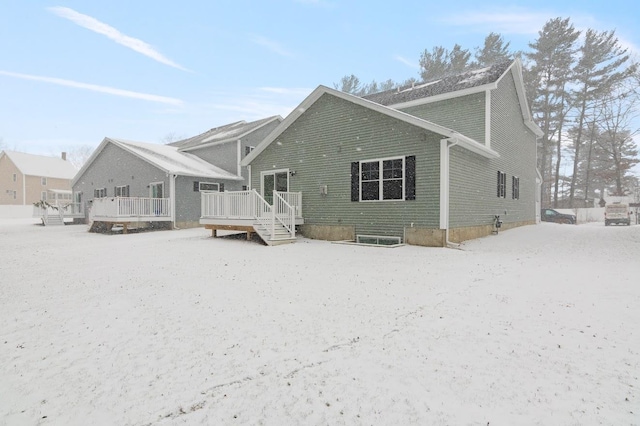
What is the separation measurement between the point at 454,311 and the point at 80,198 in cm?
2766

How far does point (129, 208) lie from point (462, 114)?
1528 centimetres

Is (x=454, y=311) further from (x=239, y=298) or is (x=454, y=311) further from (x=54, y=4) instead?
(x=54, y=4)

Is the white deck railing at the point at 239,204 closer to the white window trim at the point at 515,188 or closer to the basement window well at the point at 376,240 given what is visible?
the basement window well at the point at 376,240

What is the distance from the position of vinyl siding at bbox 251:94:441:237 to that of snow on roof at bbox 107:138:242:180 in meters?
5.72

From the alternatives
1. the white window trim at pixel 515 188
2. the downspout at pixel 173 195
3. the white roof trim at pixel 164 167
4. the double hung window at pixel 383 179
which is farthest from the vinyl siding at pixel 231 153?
the white window trim at pixel 515 188

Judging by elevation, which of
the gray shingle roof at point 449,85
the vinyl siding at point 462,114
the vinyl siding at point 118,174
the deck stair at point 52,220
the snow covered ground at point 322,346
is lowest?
the snow covered ground at point 322,346

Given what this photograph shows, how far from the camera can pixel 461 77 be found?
46.8 feet

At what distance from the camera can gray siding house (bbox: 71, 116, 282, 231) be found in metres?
16.7

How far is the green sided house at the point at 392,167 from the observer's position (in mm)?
10336

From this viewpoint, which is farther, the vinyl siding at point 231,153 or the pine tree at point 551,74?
the pine tree at point 551,74

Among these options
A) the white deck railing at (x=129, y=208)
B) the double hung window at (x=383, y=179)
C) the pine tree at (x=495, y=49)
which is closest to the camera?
the double hung window at (x=383, y=179)

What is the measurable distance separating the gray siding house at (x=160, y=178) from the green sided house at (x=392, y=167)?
5460 mm

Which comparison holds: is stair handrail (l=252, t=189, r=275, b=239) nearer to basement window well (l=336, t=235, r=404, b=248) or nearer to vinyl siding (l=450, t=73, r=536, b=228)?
basement window well (l=336, t=235, r=404, b=248)

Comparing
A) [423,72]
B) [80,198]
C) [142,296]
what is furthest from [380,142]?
[423,72]
